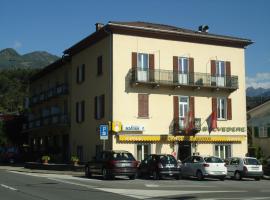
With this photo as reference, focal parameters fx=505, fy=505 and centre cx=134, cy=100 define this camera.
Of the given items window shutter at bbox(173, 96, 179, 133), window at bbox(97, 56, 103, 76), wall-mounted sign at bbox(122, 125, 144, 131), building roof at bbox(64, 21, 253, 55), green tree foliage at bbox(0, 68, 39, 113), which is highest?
green tree foliage at bbox(0, 68, 39, 113)

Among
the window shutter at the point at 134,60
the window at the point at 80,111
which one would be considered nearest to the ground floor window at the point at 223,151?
the window shutter at the point at 134,60

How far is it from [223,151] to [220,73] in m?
6.23

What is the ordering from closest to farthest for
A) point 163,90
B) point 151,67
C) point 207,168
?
1. point 207,168
2. point 151,67
3. point 163,90

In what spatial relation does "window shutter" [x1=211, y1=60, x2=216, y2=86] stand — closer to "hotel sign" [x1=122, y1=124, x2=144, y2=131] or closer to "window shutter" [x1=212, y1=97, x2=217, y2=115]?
"window shutter" [x1=212, y1=97, x2=217, y2=115]

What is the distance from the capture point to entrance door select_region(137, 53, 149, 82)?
120 ft

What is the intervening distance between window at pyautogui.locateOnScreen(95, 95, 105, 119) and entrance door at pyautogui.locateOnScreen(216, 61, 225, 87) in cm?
924

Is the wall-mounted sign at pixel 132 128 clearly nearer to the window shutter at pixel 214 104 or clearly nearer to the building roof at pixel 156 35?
the window shutter at pixel 214 104

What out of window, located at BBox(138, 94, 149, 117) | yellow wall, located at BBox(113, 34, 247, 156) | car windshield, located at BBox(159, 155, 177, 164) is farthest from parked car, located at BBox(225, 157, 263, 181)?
window, located at BBox(138, 94, 149, 117)

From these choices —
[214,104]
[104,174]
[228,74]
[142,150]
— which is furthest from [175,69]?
[104,174]

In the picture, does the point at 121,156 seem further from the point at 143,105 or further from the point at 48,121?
the point at 48,121

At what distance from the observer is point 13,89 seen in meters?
109

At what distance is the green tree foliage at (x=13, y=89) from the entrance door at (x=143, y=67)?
218ft

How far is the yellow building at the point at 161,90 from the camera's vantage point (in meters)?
36.6

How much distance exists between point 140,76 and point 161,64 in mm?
2257
